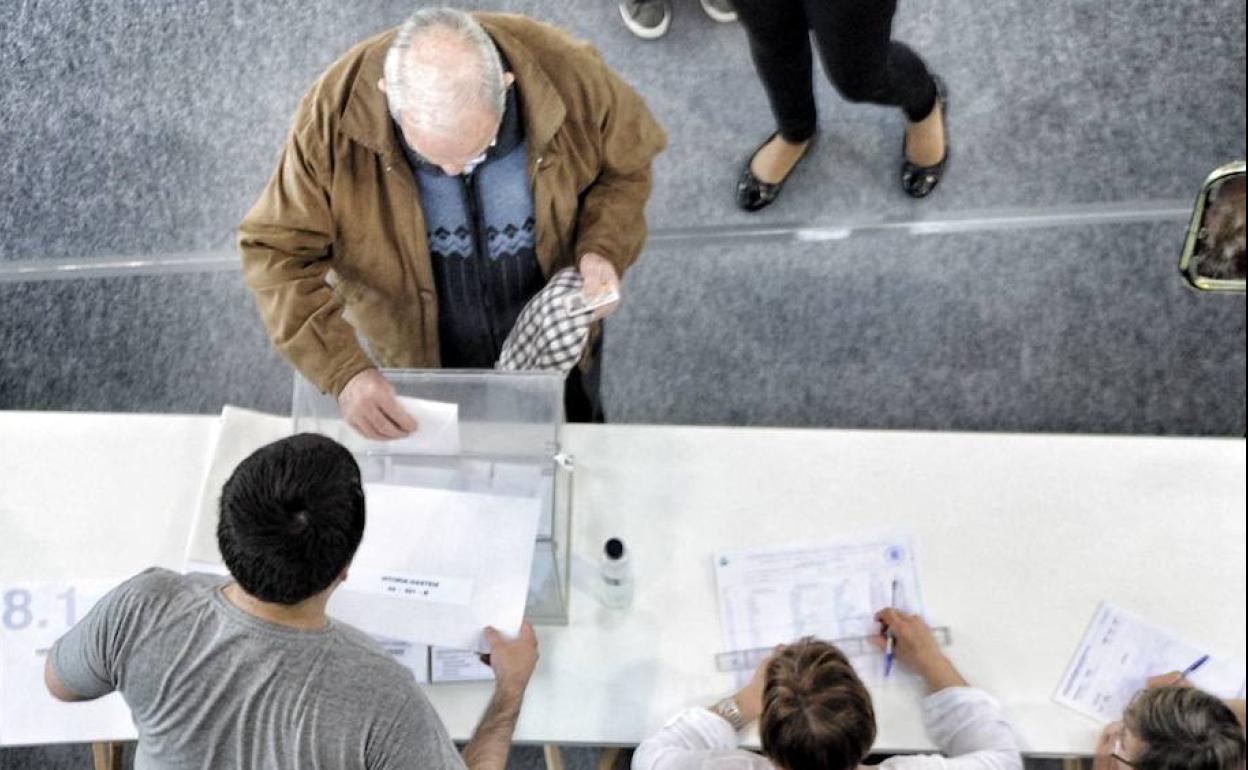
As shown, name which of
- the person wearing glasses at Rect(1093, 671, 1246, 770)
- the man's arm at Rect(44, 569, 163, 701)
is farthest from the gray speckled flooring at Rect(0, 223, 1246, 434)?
the man's arm at Rect(44, 569, 163, 701)

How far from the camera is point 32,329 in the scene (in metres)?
2.04

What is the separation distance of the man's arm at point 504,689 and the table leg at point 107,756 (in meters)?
0.53

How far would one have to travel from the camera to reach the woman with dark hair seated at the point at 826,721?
1071mm

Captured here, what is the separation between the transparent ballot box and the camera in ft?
4.17

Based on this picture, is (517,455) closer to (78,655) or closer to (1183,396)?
(78,655)

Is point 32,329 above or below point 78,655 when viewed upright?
above

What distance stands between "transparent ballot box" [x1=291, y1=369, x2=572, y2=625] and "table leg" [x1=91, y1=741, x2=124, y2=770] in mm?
497

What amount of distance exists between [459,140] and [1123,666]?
943mm

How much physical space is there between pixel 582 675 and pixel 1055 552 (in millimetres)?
575

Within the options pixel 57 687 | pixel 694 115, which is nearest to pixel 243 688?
pixel 57 687

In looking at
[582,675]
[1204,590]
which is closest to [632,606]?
[582,675]

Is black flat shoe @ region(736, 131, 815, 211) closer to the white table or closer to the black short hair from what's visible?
the white table

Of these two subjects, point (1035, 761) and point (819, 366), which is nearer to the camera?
point (1035, 761)

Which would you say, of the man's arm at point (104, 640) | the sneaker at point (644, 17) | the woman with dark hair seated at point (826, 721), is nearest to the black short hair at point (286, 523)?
the man's arm at point (104, 640)
